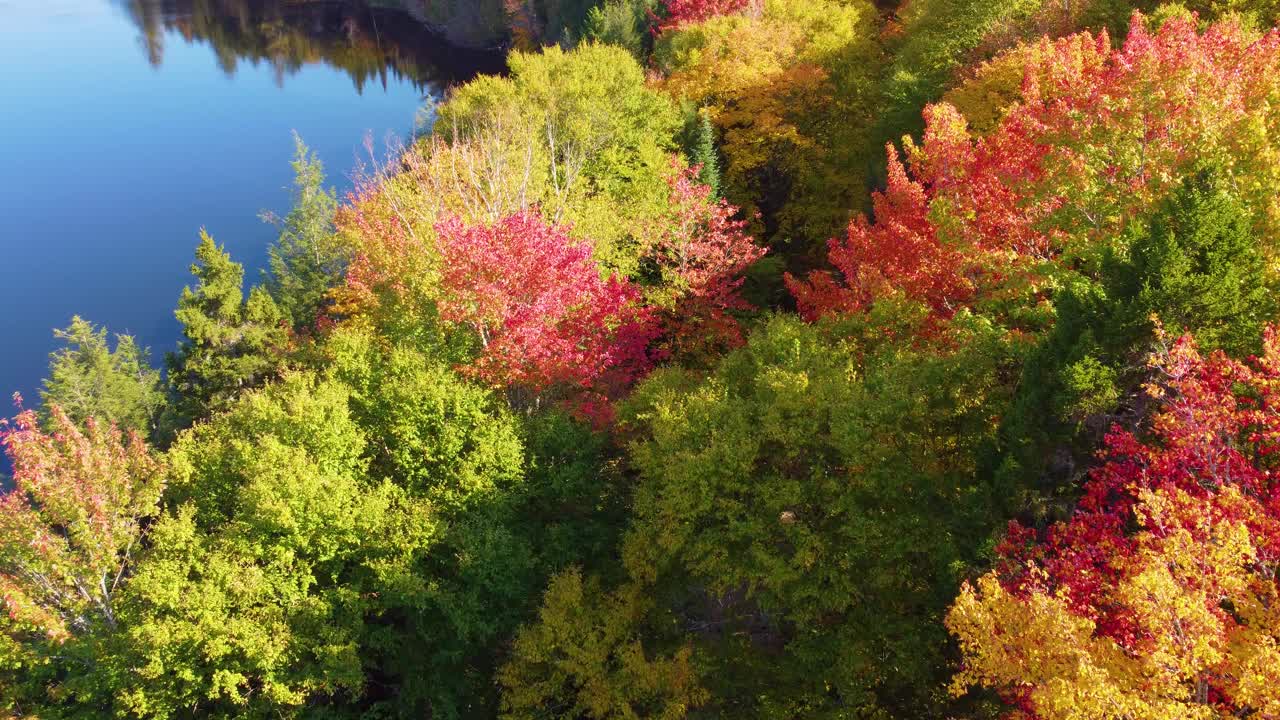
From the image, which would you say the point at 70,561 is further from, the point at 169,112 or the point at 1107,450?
the point at 169,112

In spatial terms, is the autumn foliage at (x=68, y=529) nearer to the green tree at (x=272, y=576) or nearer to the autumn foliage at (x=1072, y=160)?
Answer: the green tree at (x=272, y=576)

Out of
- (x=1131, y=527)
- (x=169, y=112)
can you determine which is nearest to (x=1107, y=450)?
(x=1131, y=527)

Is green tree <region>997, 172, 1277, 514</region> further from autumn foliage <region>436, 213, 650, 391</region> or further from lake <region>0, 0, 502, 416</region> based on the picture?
lake <region>0, 0, 502, 416</region>

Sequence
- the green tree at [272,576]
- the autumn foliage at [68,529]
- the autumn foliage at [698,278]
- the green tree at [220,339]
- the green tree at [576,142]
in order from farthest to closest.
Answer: the green tree at [220,339]
the green tree at [576,142]
the autumn foliage at [698,278]
the autumn foliage at [68,529]
the green tree at [272,576]

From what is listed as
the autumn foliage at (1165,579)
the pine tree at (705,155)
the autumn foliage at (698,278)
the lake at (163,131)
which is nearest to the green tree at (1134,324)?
the autumn foliage at (1165,579)

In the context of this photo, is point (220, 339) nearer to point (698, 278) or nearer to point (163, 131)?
point (698, 278)

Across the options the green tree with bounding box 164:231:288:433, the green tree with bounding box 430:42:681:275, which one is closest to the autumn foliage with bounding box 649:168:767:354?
the green tree with bounding box 430:42:681:275

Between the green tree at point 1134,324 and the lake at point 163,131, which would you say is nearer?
the green tree at point 1134,324
